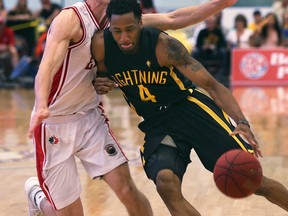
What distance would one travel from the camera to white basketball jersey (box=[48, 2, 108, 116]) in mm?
5473

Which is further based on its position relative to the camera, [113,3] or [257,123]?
[257,123]

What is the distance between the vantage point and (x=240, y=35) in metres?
17.0

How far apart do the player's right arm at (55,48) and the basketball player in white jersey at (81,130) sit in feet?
0.15

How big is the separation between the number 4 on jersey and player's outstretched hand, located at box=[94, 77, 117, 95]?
203 mm

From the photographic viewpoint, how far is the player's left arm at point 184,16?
572cm

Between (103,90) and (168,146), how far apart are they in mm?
572

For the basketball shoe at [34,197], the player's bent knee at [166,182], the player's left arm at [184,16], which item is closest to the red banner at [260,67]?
the basketball shoe at [34,197]

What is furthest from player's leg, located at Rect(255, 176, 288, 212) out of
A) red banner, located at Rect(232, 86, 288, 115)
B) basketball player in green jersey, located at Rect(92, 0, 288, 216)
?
red banner, located at Rect(232, 86, 288, 115)

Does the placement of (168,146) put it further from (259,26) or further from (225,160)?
(259,26)

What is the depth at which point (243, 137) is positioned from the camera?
18.0 ft

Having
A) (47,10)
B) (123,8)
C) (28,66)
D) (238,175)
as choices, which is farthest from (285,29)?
(238,175)

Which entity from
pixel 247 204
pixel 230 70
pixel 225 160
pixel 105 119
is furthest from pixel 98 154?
pixel 230 70

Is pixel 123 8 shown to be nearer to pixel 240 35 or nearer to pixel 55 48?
Answer: pixel 55 48

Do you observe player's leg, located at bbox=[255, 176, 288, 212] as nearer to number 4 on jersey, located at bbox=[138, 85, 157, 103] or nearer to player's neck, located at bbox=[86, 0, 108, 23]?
number 4 on jersey, located at bbox=[138, 85, 157, 103]
